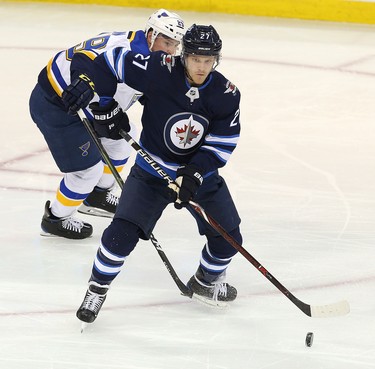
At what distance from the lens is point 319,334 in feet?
10.5

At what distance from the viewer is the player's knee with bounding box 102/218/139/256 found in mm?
3088

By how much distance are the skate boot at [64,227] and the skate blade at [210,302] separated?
2.32 ft

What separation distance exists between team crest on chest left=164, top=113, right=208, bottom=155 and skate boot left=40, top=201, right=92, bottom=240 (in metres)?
0.83

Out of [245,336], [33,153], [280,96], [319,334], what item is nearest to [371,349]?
[319,334]

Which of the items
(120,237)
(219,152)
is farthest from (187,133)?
(120,237)

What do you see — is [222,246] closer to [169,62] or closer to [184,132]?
[184,132]

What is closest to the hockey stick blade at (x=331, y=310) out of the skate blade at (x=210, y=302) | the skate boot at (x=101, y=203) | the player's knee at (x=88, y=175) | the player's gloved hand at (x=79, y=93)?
the skate blade at (x=210, y=302)

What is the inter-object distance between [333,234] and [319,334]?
0.86 metres

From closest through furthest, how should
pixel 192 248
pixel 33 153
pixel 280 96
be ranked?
pixel 192 248
pixel 33 153
pixel 280 96

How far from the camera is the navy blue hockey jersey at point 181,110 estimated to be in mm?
3109

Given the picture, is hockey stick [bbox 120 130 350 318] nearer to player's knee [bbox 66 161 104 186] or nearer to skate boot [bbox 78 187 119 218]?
player's knee [bbox 66 161 104 186]

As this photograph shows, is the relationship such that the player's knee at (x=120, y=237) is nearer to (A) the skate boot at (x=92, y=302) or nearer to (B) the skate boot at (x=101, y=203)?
(A) the skate boot at (x=92, y=302)

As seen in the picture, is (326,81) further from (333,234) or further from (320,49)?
(333,234)

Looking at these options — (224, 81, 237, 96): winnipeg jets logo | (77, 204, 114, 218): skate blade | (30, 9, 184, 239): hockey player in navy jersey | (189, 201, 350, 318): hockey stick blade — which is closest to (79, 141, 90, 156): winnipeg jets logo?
(30, 9, 184, 239): hockey player in navy jersey
